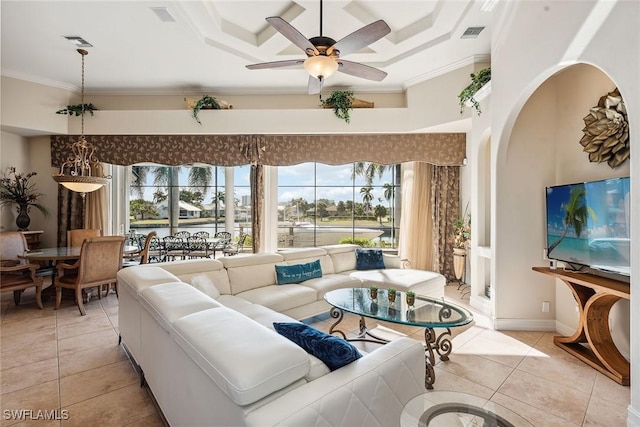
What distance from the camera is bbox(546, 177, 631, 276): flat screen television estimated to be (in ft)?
8.66

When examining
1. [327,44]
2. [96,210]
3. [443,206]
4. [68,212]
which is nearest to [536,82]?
[327,44]

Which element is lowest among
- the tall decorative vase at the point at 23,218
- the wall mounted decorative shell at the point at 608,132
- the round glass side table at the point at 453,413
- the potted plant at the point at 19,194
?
the round glass side table at the point at 453,413

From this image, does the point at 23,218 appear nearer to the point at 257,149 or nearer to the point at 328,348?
the point at 257,149

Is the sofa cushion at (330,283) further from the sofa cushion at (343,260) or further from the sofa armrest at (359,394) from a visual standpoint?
the sofa armrest at (359,394)

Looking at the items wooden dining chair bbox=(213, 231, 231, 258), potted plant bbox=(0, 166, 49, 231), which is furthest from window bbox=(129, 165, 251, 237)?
potted plant bbox=(0, 166, 49, 231)

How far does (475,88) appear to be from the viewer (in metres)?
4.32

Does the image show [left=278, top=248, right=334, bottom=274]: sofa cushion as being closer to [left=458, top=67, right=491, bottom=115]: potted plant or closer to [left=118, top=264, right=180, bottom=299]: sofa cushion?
[left=118, top=264, right=180, bottom=299]: sofa cushion

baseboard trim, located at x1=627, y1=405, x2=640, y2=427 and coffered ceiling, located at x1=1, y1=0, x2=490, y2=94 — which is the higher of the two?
coffered ceiling, located at x1=1, y1=0, x2=490, y2=94

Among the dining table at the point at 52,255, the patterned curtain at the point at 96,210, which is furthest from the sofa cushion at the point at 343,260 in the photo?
the patterned curtain at the point at 96,210

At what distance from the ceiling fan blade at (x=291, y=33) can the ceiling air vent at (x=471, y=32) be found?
250cm

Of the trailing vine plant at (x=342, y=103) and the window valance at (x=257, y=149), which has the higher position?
the trailing vine plant at (x=342, y=103)

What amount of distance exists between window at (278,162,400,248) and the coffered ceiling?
1863 millimetres

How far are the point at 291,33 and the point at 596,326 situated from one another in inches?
149

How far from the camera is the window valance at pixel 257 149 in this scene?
5914mm
